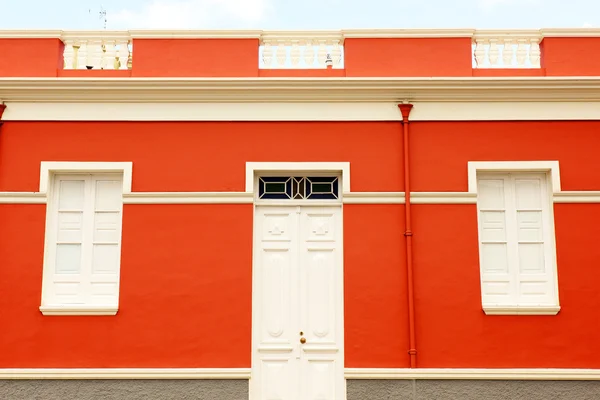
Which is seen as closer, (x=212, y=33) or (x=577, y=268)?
(x=577, y=268)

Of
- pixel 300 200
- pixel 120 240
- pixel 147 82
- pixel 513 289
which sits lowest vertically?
pixel 513 289

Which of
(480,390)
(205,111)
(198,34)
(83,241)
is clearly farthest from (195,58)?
(480,390)

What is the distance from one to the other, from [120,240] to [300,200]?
2.20 meters

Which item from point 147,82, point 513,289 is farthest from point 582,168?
point 147,82

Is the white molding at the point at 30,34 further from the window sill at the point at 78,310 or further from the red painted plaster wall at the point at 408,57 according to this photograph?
the red painted plaster wall at the point at 408,57

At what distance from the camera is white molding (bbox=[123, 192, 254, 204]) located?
7809mm

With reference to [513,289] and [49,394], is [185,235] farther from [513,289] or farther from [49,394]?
[513,289]

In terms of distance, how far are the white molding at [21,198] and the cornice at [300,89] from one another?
3.84 ft

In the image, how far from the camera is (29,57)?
27.0 ft

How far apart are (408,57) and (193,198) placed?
3181mm

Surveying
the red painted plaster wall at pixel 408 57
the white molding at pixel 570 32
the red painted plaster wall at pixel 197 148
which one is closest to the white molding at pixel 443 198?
the red painted plaster wall at pixel 197 148

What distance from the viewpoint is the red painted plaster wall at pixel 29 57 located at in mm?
8203

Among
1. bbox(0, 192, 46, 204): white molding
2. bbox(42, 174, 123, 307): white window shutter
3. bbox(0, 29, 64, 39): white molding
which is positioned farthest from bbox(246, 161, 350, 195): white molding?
bbox(0, 29, 64, 39): white molding

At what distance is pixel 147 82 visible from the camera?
7.88 meters
